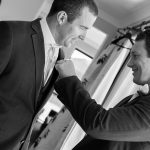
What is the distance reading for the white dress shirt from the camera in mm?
1297

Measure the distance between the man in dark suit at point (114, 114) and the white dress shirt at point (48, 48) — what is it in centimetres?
4

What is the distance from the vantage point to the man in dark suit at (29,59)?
3.78 feet

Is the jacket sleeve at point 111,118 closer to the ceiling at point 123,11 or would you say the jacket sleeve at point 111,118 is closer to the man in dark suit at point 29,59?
the man in dark suit at point 29,59

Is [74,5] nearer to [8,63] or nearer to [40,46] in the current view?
[40,46]

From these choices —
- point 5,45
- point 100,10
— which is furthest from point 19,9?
point 5,45

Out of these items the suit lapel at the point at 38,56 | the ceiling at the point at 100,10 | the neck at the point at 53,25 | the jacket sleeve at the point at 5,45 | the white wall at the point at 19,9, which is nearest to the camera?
the jacket sleeve at the point at 5,45

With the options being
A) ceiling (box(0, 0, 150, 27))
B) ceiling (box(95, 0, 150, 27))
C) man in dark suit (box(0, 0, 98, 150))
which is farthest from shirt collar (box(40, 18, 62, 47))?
ceiling (box(0, 0, 150, 27))

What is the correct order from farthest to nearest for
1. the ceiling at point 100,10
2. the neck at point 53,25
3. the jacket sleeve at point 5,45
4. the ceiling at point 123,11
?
the ceiling at point 100,10, the ceiling at point 123,11, the neck at point 53,25, the jacket sleeve at point 5,45

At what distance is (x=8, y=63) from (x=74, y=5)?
437mm

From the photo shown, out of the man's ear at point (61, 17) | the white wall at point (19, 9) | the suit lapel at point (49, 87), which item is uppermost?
the man's ear at point (61, 17)

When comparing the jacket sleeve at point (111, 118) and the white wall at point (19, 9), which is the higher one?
the jacket sleeve at point (111, 118)

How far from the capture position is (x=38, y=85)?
1.22 metres

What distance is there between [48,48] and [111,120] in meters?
0.43

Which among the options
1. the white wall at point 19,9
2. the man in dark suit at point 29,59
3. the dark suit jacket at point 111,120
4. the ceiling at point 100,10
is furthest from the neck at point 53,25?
the white wall at point 19,9
